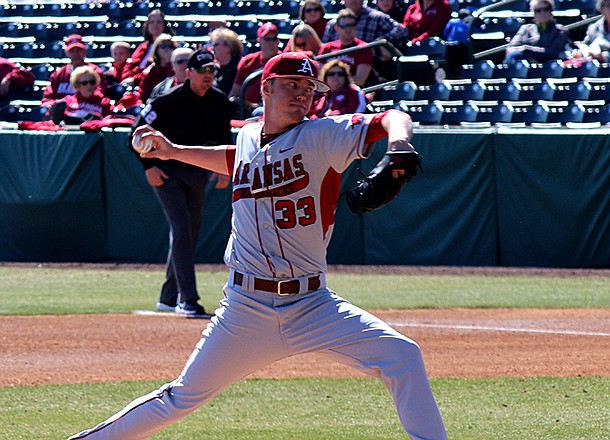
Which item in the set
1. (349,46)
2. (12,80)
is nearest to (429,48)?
(349,46)

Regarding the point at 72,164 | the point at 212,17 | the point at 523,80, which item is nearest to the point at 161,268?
the point at 72,164

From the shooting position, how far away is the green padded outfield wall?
11664mm

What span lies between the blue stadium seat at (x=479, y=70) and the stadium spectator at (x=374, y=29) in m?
0.87

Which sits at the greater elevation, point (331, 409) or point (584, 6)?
point (584, 6)

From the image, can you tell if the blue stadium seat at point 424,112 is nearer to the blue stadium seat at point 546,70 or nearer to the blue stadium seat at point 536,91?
the blue stadium seat at point 536,91

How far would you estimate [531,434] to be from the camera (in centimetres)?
525

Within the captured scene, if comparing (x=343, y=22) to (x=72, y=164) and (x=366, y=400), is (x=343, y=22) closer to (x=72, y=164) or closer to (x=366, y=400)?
(x=72, y=164)

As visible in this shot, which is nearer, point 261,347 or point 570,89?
point 261,347

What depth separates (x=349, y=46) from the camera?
13922 mm

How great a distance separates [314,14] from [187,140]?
20.8ft

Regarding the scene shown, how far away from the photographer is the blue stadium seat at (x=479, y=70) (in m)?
14.4

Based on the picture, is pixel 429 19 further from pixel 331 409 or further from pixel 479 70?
pixel 331 409

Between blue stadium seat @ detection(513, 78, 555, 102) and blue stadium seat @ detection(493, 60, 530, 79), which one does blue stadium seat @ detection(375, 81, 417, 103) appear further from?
blue stadium seat @ detection(513, 78, 555, 102)

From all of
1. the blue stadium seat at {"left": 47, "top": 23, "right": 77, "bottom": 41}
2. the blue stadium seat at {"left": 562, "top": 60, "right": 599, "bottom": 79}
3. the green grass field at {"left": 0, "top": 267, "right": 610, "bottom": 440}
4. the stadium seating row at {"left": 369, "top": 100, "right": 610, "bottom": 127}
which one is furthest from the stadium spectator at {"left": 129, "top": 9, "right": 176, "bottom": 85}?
the green grass field at {"left": 0, "top": 267, "right": 610, "bottom": 440}
